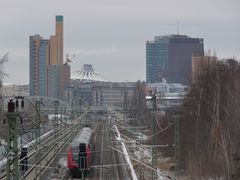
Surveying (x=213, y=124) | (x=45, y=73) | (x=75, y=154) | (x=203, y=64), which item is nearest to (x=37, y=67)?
(x=45, y=73)

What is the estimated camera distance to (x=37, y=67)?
188375 mm

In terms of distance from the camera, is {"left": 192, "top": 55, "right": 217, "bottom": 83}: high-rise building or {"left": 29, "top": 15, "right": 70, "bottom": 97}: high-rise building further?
{"left": 29, "top": 15, "right": 70, "bottom": 97}: high-rise building

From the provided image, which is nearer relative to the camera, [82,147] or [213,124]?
[82,147]

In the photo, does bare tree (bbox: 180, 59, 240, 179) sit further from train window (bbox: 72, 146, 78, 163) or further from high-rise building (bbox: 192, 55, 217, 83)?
train window (bbox: 72, 146, 78, 163)

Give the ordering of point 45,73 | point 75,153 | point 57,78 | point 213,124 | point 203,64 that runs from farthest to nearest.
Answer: point 45,73
point 57,78
point 203,64
point 213,124
point 75,153

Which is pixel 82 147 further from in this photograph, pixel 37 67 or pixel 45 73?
pixel 37 67

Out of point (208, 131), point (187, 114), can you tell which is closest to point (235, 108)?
point (208, 131)

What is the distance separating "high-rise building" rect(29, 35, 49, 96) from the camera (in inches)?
6978

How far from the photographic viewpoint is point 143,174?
124 ft

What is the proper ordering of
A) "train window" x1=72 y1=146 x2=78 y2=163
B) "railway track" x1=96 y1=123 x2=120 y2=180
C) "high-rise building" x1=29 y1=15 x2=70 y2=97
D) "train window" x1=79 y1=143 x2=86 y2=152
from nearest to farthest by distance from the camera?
"train window" x1=79 y1=143 x2=86 y2=152 < "train window" x1=72 y1=146 x2=78 y2=163 < "railway track" x1=96 y1=123 x2=120 y2=180 < "high-rise building" x1=29 y1=15 x2=70 y2=97

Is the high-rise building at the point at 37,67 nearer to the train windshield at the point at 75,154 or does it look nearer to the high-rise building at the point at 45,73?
the high-rise building at the point at 45,73

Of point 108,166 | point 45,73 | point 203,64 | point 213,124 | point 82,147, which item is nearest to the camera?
point 82,147

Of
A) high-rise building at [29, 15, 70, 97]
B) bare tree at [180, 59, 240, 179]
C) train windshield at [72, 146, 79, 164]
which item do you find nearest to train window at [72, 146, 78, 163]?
train windshield at [72, 146, 79, 164]

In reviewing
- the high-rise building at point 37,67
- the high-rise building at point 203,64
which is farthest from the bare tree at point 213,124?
the high-rise building at point 37,67
